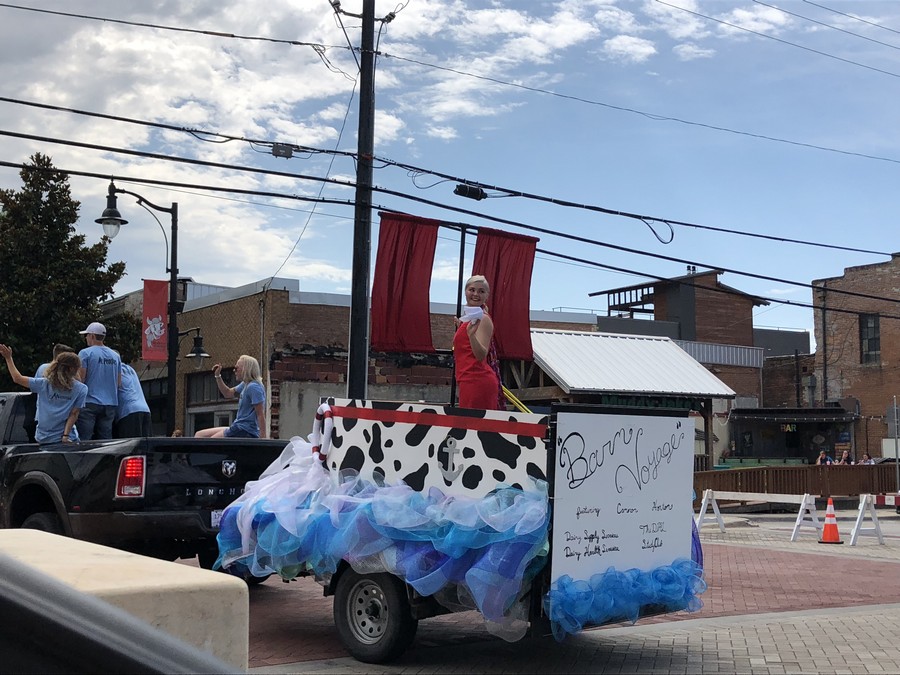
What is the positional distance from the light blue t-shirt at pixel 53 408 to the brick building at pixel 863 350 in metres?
40.0

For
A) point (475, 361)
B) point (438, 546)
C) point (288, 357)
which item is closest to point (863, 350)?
point (288, 357)

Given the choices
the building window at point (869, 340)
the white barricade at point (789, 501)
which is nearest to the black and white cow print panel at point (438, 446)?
the white barricade at point (789, 501)

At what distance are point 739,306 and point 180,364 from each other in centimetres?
3563

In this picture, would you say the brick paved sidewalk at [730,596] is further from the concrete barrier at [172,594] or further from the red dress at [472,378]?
the concrete barrier at [172,594]

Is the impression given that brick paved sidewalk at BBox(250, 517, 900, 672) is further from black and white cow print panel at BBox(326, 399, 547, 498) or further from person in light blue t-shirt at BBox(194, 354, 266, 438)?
person in light blue t-shirt at BBox(194, 354, 266, 438)

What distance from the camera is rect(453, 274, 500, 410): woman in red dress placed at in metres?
6.95

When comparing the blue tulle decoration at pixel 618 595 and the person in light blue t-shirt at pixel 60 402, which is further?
the person in light blue t-shirt at pixel 60 402

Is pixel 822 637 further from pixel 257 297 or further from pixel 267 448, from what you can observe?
pixel 257 297

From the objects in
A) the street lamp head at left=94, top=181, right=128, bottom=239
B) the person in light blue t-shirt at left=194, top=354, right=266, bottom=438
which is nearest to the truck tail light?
the person in light blue t-shirt at left=194, top=354, right=266, bottom=438

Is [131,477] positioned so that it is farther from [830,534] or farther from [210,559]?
[830,534]

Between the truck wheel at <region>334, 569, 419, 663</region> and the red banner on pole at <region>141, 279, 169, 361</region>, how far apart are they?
1639cm

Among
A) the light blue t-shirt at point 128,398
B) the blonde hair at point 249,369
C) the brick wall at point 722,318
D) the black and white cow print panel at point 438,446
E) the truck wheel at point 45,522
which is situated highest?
the brick wall at point 722,318

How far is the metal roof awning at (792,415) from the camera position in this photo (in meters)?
43.8

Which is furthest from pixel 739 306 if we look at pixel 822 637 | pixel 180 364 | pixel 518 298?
pixel 822 637
